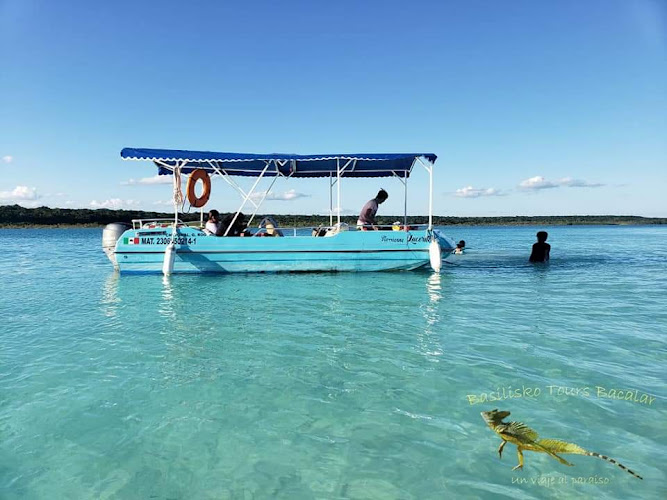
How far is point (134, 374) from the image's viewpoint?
4.79 meters

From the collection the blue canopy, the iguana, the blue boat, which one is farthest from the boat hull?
the iguana

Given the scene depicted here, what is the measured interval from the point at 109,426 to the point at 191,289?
7237mm

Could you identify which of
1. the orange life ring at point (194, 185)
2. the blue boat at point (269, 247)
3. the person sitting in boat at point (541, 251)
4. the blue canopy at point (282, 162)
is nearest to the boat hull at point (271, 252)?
the blue boat at point (269, 247)

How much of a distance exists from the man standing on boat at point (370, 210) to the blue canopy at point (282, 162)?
110 centimetres

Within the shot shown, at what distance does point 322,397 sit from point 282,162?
9.80 metres

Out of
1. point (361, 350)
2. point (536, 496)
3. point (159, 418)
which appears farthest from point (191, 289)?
point (536, 496)

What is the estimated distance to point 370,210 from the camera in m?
12.8

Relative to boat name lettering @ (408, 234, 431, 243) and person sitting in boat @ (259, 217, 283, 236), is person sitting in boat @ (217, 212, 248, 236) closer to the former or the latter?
person sitting in boat @ (259, 217, 283, 236)

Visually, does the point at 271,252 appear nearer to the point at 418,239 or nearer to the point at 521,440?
the point at 418,239

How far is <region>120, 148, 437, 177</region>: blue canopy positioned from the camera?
11758 millimetres

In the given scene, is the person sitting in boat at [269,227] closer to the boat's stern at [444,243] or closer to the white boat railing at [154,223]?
the white boat railing at [154,223]

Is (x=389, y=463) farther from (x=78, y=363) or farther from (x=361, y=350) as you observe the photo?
(x=78, y=363)

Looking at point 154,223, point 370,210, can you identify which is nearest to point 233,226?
point 154,223

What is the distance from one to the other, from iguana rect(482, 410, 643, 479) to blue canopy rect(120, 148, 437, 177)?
9.26m
